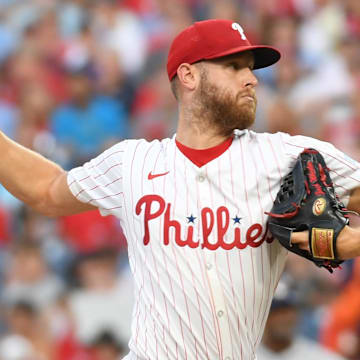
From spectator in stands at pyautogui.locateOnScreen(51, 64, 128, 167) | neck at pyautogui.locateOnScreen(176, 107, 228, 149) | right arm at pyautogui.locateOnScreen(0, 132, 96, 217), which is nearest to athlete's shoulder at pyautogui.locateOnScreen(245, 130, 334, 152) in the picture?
neck at pyautogui.locateOnScreen(176, 107, 228, 149)

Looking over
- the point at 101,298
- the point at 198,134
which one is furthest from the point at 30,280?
the point at 198,134

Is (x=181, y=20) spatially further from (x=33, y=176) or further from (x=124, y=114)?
(x=33, y=176)

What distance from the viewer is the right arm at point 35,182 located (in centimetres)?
311

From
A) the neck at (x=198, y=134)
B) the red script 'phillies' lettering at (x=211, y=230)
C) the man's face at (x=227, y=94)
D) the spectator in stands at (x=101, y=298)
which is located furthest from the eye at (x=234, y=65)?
the spectator in stands at (x=101, y=298)

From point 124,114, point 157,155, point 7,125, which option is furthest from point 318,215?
point 7,125

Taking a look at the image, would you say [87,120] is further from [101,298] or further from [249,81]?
[249,81]

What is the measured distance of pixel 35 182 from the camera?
10.3 feet

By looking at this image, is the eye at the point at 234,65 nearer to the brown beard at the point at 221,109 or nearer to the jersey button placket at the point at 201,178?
the brown beard at the point at 221,109

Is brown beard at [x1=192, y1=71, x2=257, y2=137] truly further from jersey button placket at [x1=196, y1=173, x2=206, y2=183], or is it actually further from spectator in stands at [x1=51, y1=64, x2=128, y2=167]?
spectator in stands at [x1=51, y1=64, x2=128, y2=167]

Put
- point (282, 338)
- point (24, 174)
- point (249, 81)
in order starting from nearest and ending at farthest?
point (249, 81)
point (24, 174)
point (282, 338)

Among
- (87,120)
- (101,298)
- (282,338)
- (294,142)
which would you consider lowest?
(282,338)

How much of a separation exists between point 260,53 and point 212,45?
8.2 inches

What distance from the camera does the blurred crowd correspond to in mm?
5512

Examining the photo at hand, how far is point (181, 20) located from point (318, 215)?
4989mm
